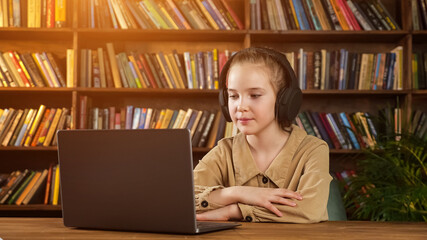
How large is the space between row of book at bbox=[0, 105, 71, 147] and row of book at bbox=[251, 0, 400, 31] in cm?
131

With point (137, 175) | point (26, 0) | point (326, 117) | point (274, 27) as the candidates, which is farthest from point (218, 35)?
point (137, 175)

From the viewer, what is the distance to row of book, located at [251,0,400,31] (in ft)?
10.1

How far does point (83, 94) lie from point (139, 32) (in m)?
0.50

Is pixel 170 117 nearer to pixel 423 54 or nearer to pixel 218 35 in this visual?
pixel 218 35

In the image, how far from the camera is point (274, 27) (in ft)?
10.1

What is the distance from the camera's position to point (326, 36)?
10.3 ft

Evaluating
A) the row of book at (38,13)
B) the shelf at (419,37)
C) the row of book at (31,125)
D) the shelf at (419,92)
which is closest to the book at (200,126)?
the row of book at (31,125)

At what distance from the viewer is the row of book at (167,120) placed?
3.05 metres

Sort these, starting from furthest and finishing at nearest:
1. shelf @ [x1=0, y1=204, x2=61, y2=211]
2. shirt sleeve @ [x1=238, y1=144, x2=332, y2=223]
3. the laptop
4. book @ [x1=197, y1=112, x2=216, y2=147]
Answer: book @ [x1=197, y1=112, x2=216, y2=147] < shelf @ [x1=0, y1=204, x2=61, y2=211] < shirt sleeve @ [x1=238, y1=144, x2=332, y2=223] < the laptop

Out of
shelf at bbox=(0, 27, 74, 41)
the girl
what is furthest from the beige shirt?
shelf at bbox=(0, 27, 74, 41)

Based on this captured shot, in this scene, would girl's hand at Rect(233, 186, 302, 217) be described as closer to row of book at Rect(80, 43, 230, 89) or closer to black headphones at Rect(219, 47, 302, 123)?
black headphones at Rect(219, 47, 302, 123)

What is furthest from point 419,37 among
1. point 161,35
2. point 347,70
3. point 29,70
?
point 29,70

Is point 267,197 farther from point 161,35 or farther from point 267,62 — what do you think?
point 161,35

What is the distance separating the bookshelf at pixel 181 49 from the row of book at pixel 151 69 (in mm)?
55
